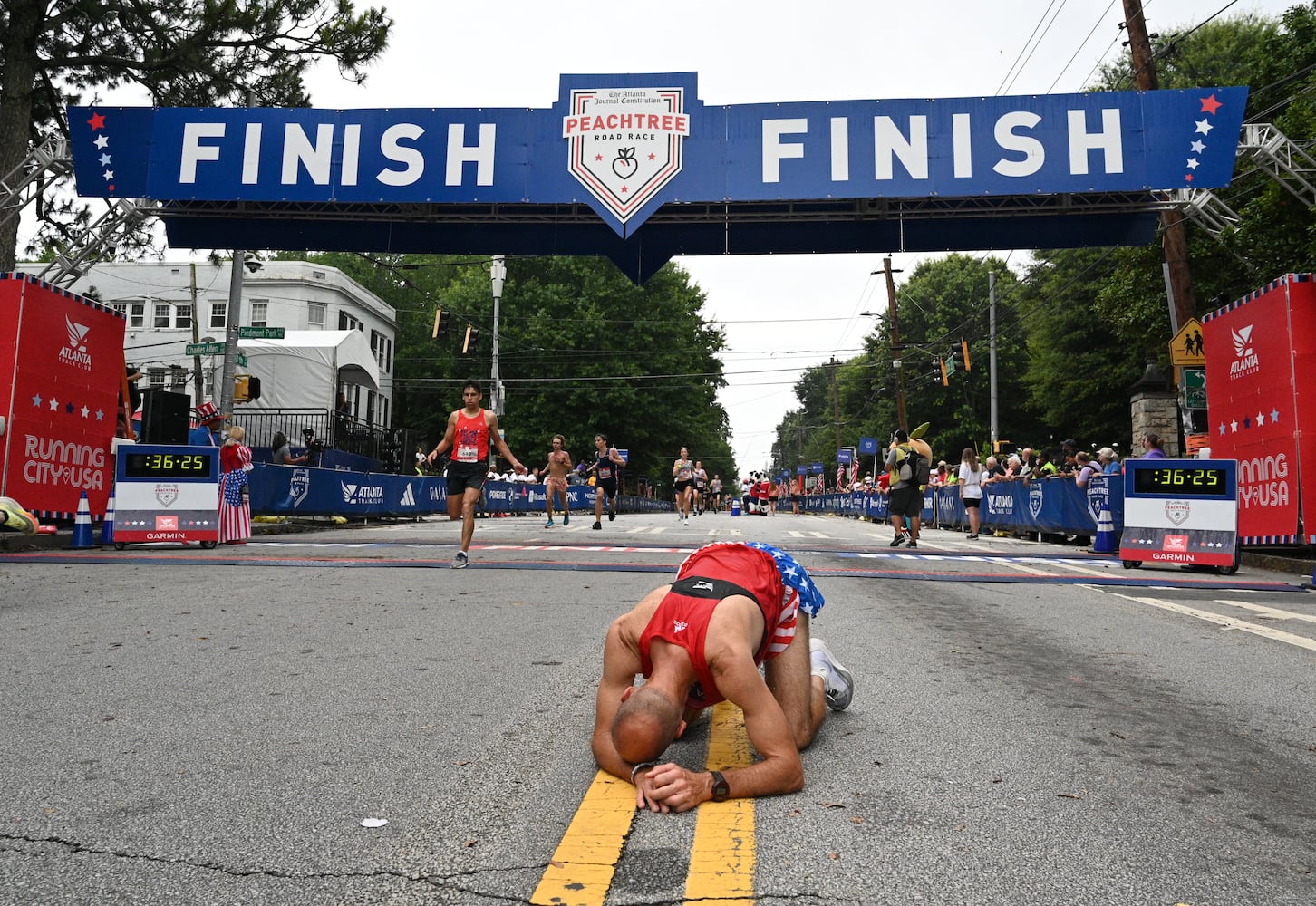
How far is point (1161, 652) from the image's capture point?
597 cm

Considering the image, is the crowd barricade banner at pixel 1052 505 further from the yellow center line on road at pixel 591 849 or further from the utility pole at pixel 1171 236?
the yellow center line on road at pixel 591 849

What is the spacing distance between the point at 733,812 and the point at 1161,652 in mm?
4179

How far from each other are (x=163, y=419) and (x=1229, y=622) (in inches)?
554

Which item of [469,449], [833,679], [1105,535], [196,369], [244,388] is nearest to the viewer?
[833,679]

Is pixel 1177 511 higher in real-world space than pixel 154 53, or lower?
lower

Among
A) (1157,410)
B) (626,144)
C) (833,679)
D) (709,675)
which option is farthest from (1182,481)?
(709,675)

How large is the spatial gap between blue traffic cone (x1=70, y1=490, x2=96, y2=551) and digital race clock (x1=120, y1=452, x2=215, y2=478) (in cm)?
61

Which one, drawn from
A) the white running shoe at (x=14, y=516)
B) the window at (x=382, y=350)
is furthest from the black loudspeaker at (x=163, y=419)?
the window at (x=382, y=350)

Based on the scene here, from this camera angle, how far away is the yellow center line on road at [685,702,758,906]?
2305mm

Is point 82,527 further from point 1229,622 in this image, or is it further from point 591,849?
point 1229,622

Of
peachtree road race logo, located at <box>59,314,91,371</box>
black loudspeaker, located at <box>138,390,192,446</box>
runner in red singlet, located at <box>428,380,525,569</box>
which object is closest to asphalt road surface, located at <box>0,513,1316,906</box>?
runner in red singlet, located at <box>428,380,525,569</box>

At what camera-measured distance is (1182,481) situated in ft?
39.4

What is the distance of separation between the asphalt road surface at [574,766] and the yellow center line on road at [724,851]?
11 mm

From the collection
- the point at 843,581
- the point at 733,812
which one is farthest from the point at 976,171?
the point at 733,812
